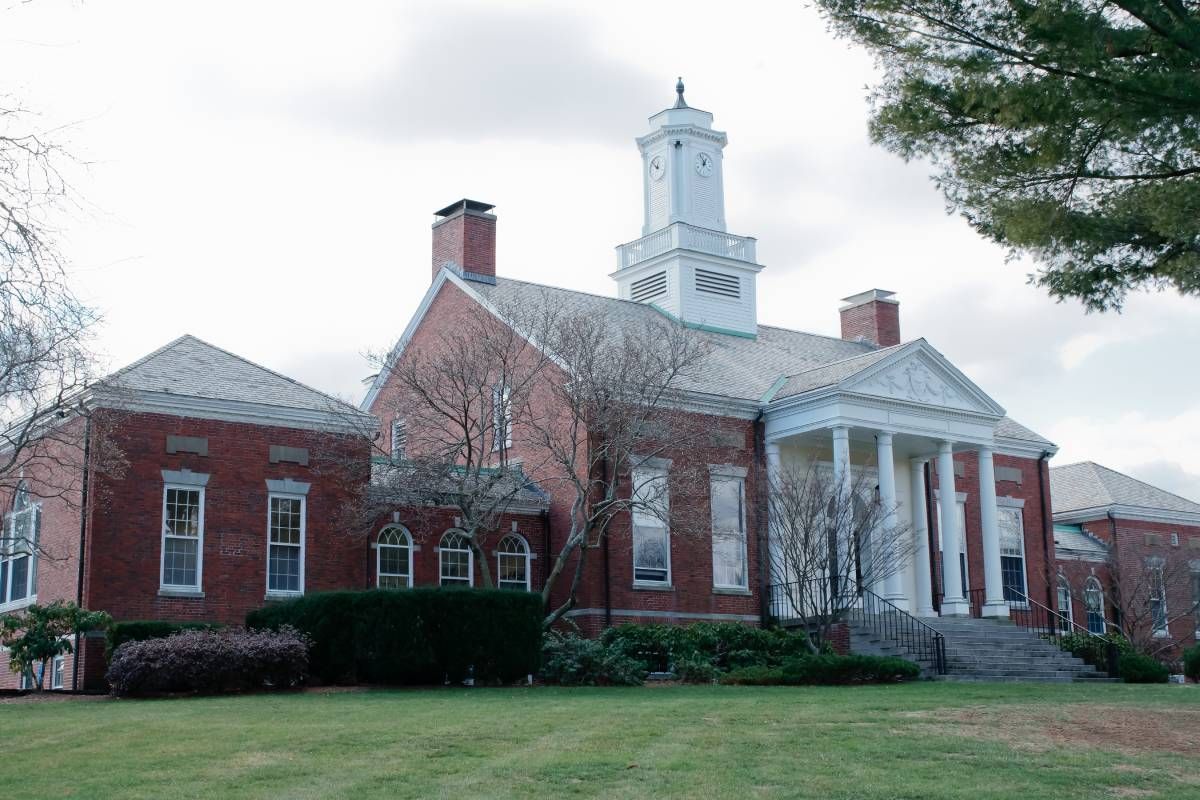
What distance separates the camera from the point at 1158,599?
132 feet

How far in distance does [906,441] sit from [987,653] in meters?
6.18

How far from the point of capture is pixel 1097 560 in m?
41.4

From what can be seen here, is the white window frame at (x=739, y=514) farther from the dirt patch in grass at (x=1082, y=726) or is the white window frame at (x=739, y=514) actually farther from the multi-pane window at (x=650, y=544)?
the dirt patch in grass at (x=1082, y=726)

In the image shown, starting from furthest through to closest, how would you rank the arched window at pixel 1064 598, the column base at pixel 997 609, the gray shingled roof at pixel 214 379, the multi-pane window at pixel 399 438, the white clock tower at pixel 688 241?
the arched window at pixel 1064 598, the white clock tower at pixel 688 241, the column base at pixel 997 609, the multi-pane window at pixel 399 438, the gray shingled roof at pixel 214 379

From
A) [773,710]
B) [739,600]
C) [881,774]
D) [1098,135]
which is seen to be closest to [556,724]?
[773,710]

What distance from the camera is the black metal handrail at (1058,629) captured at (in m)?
29.5

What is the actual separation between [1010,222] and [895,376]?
52.2ft

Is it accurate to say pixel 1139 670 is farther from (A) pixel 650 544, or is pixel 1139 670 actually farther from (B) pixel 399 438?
(B) pixel 399 438

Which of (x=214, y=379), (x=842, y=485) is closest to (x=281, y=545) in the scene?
(x=214, y=379)

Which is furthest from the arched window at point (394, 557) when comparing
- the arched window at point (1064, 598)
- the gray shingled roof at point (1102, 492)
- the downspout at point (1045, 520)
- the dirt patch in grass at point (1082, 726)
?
the gray shingled roof at point (1102, 492)

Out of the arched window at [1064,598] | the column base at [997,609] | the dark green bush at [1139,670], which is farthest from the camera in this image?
the arched window at [1064,598]

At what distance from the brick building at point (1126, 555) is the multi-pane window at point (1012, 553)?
1824 millimetres

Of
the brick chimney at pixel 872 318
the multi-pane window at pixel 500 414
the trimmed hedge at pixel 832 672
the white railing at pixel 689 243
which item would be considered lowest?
the trimmed hedge at pixel 832 672

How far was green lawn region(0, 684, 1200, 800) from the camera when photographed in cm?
1210
